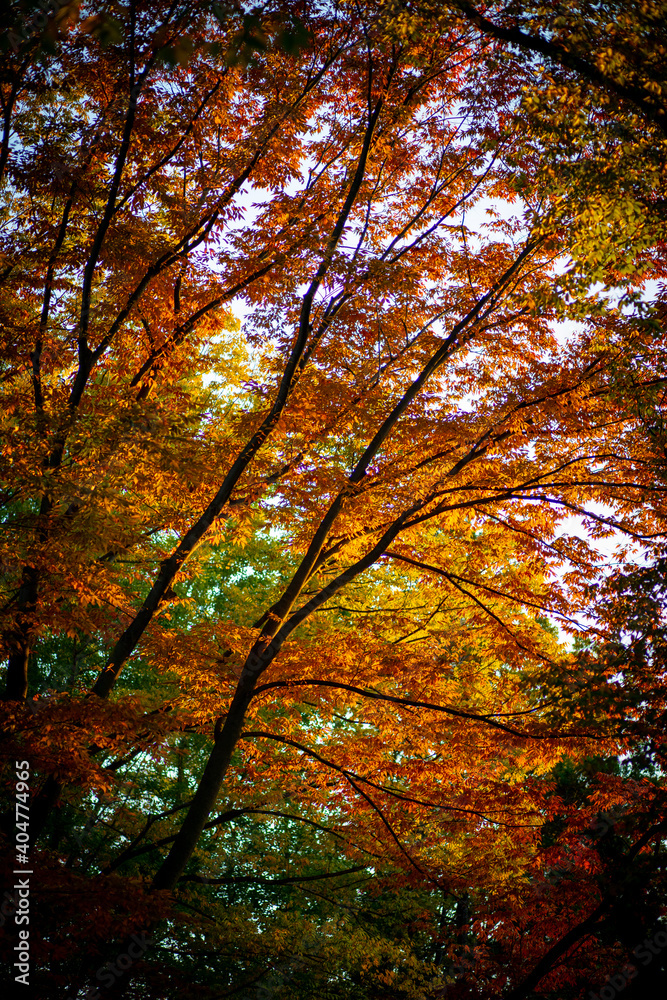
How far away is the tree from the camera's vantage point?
6160mm

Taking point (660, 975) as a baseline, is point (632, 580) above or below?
above

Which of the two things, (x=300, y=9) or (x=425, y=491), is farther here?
(x=425, y=491)

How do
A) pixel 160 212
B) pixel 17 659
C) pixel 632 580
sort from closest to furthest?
pixel 632 580, pixel 17 659, pixel 160 212

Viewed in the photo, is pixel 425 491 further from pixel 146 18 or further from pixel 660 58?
pixel 146 18

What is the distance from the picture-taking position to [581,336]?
22.6 feet

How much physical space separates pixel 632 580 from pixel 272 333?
179 inches

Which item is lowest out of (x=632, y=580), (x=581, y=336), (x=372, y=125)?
(x=632, y=580)

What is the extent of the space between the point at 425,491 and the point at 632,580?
231 centimetres

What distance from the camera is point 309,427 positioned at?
24.6ft

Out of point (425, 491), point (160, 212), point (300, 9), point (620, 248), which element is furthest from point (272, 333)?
point (620, 248)

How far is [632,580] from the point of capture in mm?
5242

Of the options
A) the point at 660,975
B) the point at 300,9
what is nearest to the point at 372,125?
the point at 300,9

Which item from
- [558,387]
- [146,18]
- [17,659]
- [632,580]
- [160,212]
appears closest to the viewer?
[632,580]

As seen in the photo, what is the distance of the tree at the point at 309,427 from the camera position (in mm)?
6160
